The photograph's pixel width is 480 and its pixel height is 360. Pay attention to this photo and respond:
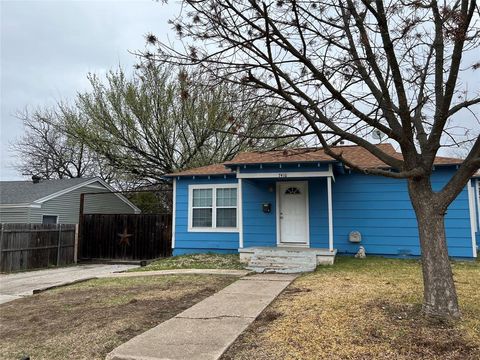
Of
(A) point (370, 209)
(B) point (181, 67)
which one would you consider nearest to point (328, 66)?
(B) point (181, 67)

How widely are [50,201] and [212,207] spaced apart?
1011 cm

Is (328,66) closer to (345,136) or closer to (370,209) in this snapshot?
(345,136)

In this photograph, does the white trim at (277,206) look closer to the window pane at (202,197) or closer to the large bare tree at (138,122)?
the window pane at (202,197)

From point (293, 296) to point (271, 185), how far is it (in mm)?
5550

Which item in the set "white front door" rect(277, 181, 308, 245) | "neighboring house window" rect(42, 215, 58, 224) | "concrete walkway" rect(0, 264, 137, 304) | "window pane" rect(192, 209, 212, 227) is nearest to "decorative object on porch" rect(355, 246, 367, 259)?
"white front door" rect(277, 181, 308, 245)

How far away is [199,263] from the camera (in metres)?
10.1

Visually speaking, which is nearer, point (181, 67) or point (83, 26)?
point (181, 67)

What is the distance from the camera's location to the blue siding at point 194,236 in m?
11.6

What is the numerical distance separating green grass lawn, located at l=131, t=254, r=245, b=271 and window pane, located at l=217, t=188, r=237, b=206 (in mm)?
1635

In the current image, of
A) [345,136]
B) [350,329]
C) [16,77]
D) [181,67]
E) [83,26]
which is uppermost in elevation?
[16,77]

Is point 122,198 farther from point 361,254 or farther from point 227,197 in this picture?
point 361,254

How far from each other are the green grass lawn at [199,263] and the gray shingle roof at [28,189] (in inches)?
381

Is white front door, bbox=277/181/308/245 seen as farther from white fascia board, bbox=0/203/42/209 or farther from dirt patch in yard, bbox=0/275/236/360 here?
white fascia board, bbox=0/203/42/209

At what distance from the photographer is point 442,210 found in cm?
440
